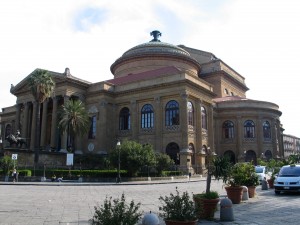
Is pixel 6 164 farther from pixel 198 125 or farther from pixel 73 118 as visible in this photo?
pixel 198 125

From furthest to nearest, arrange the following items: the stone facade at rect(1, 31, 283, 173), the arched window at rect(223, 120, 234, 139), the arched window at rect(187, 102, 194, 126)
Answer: the arched window at rect(223, 120, 234, 139) → the stone facade at rect(1, 31, 283, 173) → the arched window at rect(187, 102, 194, 126)

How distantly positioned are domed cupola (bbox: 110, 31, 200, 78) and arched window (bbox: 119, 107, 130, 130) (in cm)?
1030

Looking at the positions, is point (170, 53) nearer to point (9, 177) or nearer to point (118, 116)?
point (118, 116)

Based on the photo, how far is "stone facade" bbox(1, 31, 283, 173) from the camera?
46.4 meters

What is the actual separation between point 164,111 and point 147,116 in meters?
3.18

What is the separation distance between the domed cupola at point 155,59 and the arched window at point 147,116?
1162 centimetres

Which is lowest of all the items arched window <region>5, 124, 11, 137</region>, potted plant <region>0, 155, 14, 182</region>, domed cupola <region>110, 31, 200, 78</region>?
potted plant <region>0, 155, 14, 182</region>

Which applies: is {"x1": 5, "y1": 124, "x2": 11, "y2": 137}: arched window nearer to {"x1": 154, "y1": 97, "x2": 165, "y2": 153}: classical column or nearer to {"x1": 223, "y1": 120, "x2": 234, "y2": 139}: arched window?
{"x1": 154, "y1": 97, "x2": 165, "y2": 153}: classical column

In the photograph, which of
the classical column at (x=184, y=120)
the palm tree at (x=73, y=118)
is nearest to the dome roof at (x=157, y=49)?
the classical column at (x=184, y=120)

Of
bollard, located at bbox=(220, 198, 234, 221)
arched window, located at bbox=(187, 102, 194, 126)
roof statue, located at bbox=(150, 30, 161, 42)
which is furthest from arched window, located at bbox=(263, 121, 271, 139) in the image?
bollard, located at bbox=(220, 198, 234, 221)

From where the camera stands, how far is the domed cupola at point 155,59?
58.6 meters

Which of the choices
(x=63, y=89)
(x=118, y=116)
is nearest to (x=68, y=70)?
(x=63, y=89)

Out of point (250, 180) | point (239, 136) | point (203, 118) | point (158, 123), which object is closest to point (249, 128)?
point (239, 136)

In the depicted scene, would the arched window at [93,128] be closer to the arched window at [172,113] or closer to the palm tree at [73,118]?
the palm tree at [73,118]
